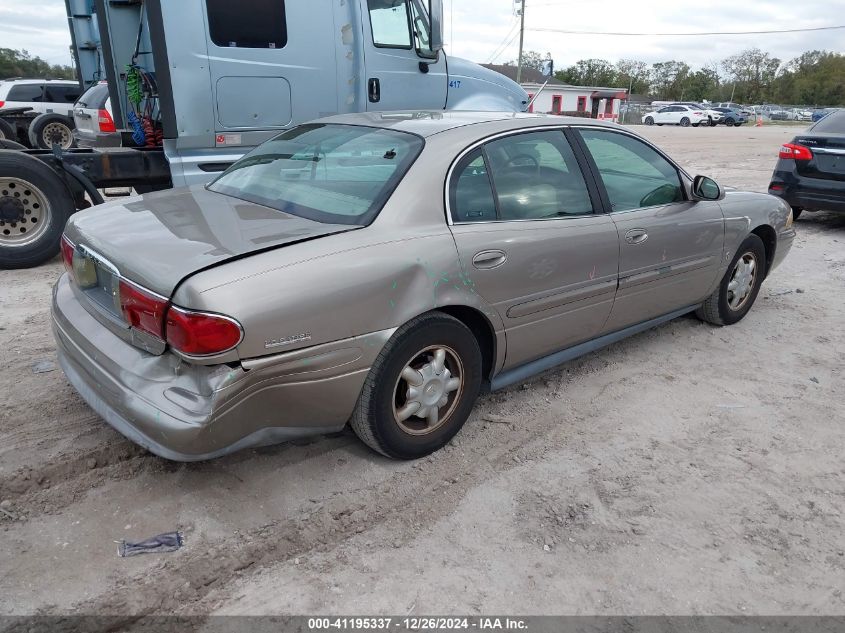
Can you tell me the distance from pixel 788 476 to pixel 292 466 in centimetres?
235

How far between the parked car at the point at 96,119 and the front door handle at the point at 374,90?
8.63 feet

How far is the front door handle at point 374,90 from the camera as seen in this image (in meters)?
6.82

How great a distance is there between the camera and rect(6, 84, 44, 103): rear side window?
50.5 ft

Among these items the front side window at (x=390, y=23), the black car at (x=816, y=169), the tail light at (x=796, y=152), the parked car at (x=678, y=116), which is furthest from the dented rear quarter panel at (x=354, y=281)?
the parked car at (x=678, y=116)

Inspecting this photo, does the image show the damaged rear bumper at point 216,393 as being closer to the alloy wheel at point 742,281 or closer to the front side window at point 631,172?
the front side window at point 631,172

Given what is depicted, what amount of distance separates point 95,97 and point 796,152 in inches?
354

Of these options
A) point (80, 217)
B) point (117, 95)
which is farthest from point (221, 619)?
point (117, 95)

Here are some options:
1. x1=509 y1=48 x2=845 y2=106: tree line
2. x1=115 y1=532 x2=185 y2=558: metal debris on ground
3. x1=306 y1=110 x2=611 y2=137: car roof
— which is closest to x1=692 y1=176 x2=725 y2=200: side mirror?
x1=306 y1=110 x2=611 y2=137: car roof

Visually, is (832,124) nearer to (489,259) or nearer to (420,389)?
→ (489,259)

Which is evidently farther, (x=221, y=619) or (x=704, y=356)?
(x=704, y=356)

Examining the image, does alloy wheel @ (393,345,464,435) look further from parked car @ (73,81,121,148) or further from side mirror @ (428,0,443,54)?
parked car @ (73,81,121,148)

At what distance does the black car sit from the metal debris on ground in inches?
335

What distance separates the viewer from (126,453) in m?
3.02

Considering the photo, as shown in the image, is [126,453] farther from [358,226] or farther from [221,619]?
[358,226]
